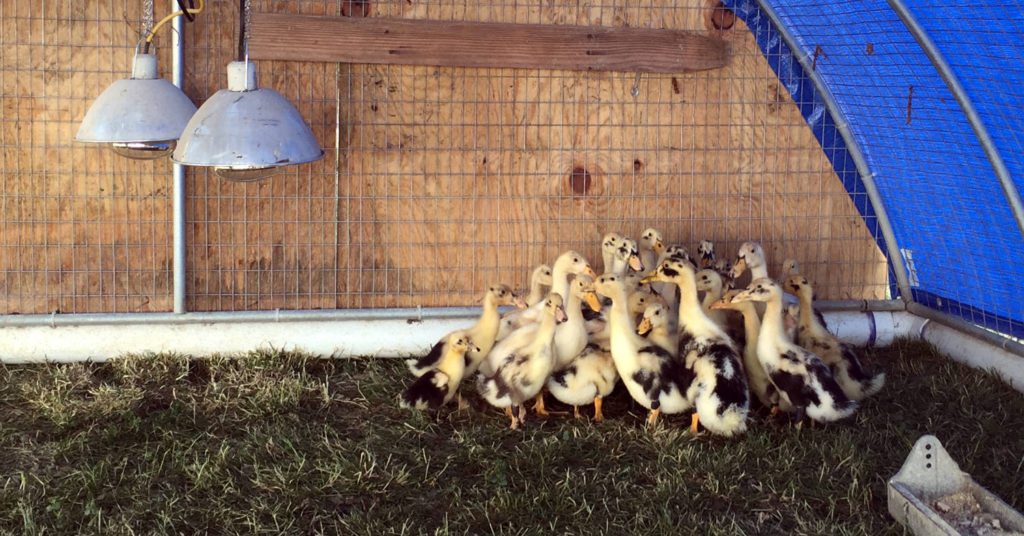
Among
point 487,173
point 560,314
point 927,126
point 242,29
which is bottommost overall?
point 560,314

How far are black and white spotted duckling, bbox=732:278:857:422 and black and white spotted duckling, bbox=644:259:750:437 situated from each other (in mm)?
199

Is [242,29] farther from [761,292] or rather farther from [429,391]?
[761,292]

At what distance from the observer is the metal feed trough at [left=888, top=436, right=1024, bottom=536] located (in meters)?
4.35

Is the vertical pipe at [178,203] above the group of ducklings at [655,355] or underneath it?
above

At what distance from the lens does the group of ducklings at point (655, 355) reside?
5578mm

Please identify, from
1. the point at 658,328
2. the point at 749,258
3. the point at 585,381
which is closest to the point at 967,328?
the point at 749,258

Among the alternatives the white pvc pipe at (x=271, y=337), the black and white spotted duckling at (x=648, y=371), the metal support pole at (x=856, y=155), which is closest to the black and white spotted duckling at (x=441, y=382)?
the black and white spotted duckling at (x=648, y=371)

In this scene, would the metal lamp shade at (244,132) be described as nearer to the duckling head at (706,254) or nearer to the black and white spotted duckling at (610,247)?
the black and white spotted duckling at (610,247)

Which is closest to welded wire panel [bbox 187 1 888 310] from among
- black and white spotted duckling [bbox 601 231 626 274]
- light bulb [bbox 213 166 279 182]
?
black and white spotted duckling [bbox 601 231 626 274]

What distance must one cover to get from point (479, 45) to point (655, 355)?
7.81 feet

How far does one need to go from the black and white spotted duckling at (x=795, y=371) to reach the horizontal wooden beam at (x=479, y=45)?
1.88 meters

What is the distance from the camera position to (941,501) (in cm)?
460

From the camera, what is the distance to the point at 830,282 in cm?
745

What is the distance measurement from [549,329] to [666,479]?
1125mm
